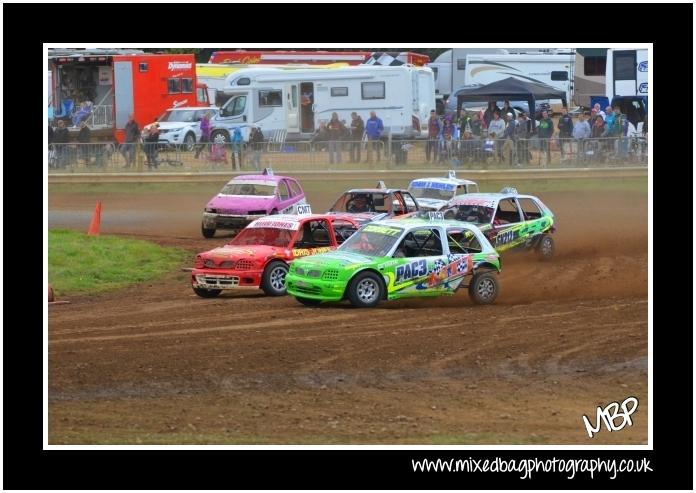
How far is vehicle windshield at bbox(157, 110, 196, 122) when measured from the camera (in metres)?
38.7

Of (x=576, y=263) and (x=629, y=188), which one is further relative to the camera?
(x=629, y=188)

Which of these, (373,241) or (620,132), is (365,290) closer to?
(373,241)

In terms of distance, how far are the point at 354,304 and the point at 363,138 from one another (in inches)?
695

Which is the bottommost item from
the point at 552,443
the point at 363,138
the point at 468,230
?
the point at 552,443

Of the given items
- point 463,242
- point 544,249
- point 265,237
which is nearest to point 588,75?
point 544,249

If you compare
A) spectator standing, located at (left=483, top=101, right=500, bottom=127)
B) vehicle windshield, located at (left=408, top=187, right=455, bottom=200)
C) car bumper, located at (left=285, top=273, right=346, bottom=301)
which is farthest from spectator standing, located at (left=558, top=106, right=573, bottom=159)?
car bumper, located at (left=285, top=273, right=346, bottom=301)

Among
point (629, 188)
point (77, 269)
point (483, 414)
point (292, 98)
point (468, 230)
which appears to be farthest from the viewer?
point (292, 98)

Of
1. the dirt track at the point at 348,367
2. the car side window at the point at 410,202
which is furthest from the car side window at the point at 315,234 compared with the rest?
the car side window at the point at 410,202

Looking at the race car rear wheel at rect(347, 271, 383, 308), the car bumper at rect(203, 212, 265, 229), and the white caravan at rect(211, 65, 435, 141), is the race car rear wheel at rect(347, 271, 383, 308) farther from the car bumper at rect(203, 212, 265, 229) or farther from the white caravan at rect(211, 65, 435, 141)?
the white caravan at rect(211, 65, 435, 141)

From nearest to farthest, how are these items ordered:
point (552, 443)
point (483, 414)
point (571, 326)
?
1. point (552, 443)
2. point (483, 414)
3. point (571, 326)

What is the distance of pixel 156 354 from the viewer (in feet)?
47.1

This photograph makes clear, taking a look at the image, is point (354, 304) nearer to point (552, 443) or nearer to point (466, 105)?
point (552, 443)

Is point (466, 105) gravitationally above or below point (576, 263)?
above

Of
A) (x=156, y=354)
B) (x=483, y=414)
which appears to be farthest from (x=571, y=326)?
(x=156, y=354)
